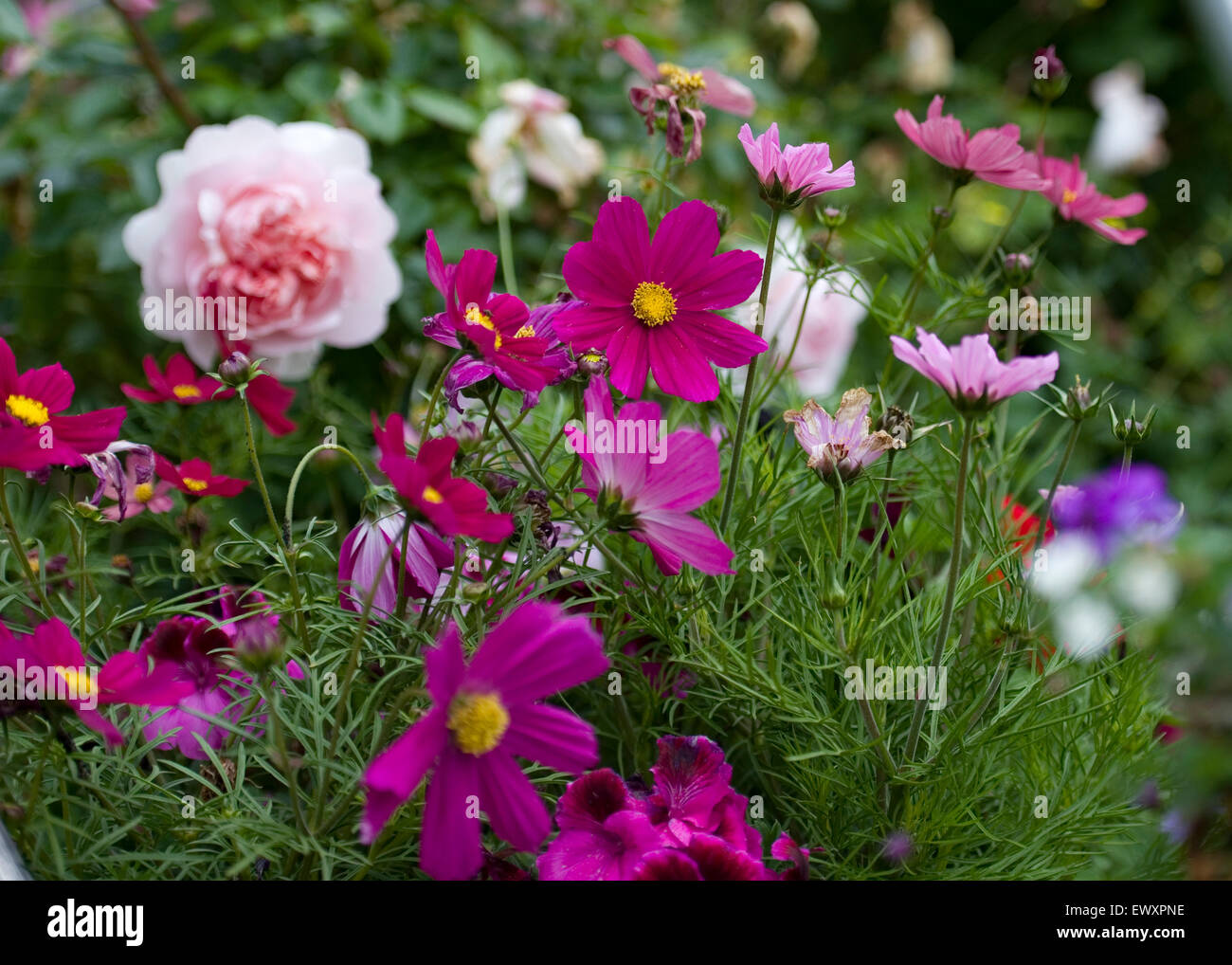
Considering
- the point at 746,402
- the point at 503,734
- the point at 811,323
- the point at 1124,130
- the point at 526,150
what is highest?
the point at 1124,130

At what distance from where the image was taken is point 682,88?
509 millimetres

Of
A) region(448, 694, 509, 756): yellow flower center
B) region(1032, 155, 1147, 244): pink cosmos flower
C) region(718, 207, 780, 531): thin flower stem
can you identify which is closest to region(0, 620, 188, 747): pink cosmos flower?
region(448, 694, 509, 756): yellow flower center

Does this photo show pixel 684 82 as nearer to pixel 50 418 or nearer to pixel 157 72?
pixel 50 418

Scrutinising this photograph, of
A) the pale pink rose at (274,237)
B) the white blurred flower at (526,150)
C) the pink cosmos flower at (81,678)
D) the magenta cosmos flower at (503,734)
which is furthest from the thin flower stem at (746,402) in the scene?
the white blurred flower at (526,150)

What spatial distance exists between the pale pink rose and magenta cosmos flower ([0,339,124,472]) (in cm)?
25

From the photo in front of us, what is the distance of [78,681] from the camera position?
337mm

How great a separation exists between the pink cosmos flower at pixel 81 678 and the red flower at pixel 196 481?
112 mm

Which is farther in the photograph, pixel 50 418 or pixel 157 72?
pixel 157 72

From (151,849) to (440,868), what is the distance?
145 millimetres

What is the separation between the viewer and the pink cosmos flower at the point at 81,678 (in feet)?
1.09

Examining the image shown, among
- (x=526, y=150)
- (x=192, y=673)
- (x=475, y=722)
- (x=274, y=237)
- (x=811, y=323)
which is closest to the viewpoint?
(x=475, y=722)

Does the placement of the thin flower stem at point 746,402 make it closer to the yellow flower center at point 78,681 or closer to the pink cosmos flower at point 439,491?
the pink cosmos flower at point 439,491

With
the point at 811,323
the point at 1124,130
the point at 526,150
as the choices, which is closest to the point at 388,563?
the point at 811,323

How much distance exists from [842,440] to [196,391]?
310mm
